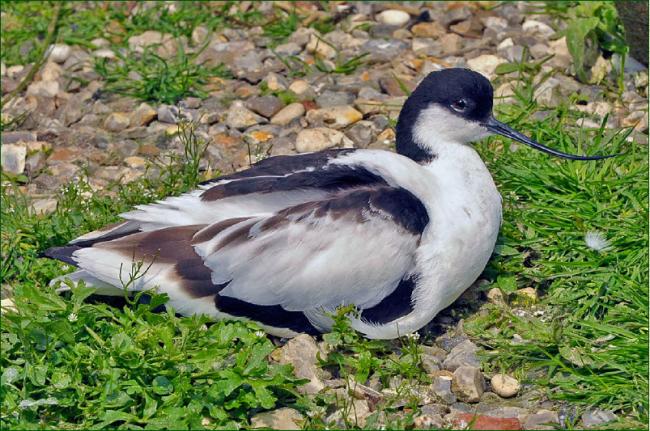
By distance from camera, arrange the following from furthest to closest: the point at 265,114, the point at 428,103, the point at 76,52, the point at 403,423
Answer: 1. the point at 76,52
2. the point at 265,114
3. the point at 428,103
4. the point at 403,423

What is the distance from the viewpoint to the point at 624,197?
5465mm

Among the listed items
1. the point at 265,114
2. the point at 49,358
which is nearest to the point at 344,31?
the point at 265,114

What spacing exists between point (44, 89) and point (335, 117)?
1734 millimetres

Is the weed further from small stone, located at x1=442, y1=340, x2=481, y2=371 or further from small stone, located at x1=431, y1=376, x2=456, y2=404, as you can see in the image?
small stone, located at x1=431, y1=376, x2=456, y2=404

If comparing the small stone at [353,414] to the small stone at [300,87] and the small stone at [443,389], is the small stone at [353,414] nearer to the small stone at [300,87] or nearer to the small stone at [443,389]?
the small stone at [443,389]

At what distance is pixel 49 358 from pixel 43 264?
884mm

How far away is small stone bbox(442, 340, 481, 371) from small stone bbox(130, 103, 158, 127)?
2491mm

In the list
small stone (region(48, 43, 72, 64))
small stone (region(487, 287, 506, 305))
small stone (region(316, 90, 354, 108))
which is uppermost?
small stone (region(48, 43, 72, 64))

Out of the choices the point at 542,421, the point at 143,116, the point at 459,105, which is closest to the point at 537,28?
the point at 459,105

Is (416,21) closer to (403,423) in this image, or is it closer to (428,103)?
(428,103)

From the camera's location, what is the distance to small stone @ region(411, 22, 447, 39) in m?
7.19

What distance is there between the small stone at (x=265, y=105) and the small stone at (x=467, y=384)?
2.41 meters

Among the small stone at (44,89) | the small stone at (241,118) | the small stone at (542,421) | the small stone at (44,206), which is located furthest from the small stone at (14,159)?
the small stone at (542,421)

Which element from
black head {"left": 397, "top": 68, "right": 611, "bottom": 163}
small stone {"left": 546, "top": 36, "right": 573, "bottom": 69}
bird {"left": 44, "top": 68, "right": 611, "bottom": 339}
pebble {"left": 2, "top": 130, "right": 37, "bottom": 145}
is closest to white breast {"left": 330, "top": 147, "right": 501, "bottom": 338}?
bird {"left": 44, "top": 68, "right": 611, "bottom": 339}
